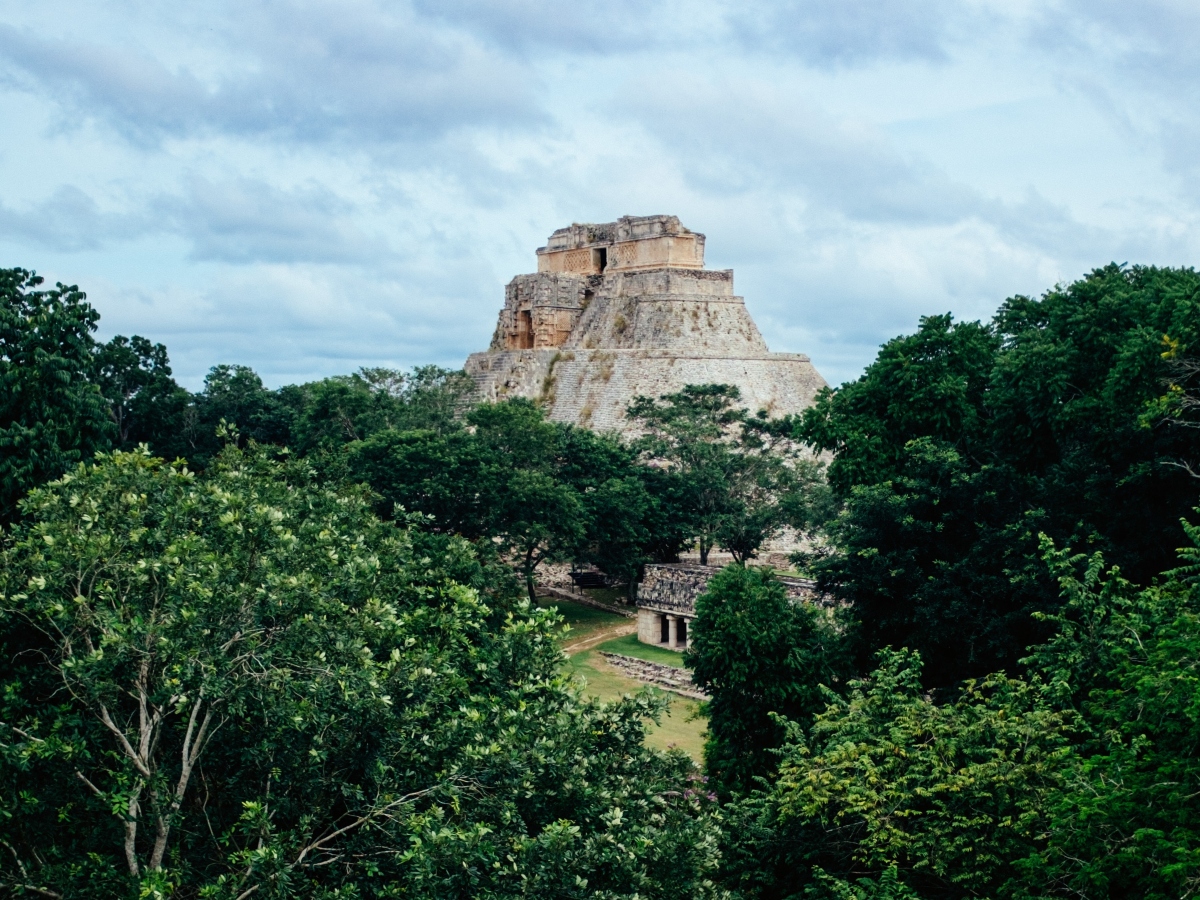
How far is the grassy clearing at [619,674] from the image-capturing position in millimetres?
25241

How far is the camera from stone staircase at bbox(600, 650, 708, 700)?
2923cm

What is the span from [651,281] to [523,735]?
41.4 meters

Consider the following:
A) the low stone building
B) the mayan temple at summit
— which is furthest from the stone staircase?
the mayan temple at summit

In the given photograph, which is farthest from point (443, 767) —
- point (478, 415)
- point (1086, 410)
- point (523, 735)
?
point (478, 415)

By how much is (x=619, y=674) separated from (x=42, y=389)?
15.3 metres

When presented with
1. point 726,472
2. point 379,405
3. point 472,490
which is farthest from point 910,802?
point 379,405

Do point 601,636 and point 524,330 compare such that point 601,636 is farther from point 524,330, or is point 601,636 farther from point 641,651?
point 524,330

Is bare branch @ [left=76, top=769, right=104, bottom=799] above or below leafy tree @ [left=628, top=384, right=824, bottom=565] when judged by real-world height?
below

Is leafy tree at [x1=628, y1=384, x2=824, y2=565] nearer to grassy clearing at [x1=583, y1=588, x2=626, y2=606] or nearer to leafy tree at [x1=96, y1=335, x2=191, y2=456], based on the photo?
grassy clearing at [x1=583, y1=588, x2=626, y2=606]

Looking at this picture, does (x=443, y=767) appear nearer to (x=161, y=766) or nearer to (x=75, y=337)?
(x=161, y=766)

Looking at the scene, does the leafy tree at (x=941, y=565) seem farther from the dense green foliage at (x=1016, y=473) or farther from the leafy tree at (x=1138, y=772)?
the leafy tree at (x=1138, y=772)

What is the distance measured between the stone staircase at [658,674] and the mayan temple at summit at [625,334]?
56.3 ft

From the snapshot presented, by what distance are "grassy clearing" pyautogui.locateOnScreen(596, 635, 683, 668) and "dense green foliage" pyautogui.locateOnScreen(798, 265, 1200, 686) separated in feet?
33.7

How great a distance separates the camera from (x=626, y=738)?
13.1 metres
